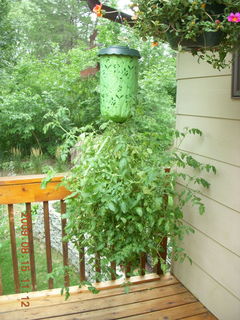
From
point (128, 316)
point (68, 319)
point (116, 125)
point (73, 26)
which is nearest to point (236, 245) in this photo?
point (128, 316)

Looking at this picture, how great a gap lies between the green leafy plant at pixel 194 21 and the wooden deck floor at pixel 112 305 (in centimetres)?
144

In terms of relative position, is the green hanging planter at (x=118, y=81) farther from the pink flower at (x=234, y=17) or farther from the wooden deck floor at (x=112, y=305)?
the wooden deck floor at (x=112, y=305)

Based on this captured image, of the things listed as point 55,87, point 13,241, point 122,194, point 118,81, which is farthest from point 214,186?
point 55,87

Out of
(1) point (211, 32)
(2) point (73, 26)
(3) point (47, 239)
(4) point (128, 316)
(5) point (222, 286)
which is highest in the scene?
(2) point (73, 26)

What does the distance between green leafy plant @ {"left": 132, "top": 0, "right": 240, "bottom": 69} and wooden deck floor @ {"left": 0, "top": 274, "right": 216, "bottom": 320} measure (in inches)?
56.7

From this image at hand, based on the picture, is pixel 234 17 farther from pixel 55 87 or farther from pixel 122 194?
pixel 55 87

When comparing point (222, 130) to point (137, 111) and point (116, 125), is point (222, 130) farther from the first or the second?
point (116, 125)

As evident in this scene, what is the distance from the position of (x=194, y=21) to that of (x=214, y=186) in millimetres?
984

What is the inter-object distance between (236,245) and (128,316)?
0.75 metres

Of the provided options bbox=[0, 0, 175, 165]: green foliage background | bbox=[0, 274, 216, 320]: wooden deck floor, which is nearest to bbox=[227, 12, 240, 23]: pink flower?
bbox=[0, 274, 216, 320]: wooden deck floor

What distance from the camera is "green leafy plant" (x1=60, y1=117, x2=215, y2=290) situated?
1536 millimetres

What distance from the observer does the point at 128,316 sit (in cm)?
177

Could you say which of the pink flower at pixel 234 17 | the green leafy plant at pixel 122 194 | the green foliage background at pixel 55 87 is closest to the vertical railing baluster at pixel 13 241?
the green leafy plant at pixel 122 194

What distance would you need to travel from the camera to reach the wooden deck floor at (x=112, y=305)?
177 centimetres
